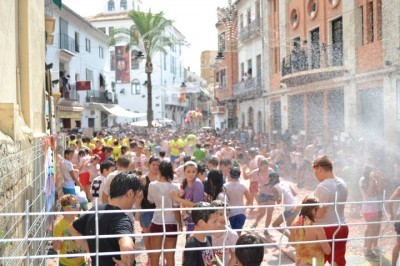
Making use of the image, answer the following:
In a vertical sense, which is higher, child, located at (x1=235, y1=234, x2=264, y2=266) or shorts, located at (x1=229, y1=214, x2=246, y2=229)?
child, located at (x1=235, y1=234, x2=264, y2=266)

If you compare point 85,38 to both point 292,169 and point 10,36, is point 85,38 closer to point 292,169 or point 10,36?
point 292,169

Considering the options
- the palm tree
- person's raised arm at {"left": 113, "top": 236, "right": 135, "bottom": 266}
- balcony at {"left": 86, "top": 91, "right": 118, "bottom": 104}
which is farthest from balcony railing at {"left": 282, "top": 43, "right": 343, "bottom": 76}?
person's raised arm at {"left": 113, "top": 236, "right": 135, "bottom": 266}

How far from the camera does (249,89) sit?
112ft

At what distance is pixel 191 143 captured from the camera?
17078mm

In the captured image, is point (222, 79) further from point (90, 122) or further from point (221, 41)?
point (90, 122)

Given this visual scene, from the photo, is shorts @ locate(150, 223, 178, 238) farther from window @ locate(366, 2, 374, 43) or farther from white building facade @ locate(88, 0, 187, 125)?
white building facade @ locate(88, 0, 187, 125)

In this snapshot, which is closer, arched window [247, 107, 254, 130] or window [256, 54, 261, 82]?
window [256, 54, 261, 82]

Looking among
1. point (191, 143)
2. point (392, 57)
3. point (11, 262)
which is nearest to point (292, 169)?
point (191, 143)

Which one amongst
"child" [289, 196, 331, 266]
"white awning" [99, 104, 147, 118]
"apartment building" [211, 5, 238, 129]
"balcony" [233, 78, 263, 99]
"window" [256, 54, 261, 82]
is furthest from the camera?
"white awning" [99, 104, 147, 118]

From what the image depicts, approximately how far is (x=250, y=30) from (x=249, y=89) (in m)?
4.03

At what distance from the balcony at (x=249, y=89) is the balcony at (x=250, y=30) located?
308 centimetres

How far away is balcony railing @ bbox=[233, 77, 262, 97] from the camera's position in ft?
108

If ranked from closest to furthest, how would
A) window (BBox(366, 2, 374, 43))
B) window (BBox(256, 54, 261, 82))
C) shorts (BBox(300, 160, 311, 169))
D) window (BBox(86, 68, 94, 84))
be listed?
1. shorts (BBox(300, 160, 311, 169))
2. window (BBox(366, 2, 374, 43))
3. window (BBox(256, 54, 261, 82))
4. window (BBox(86, 68, 94, 84))

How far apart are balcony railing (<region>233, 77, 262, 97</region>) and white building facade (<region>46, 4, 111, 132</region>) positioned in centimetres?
1078
